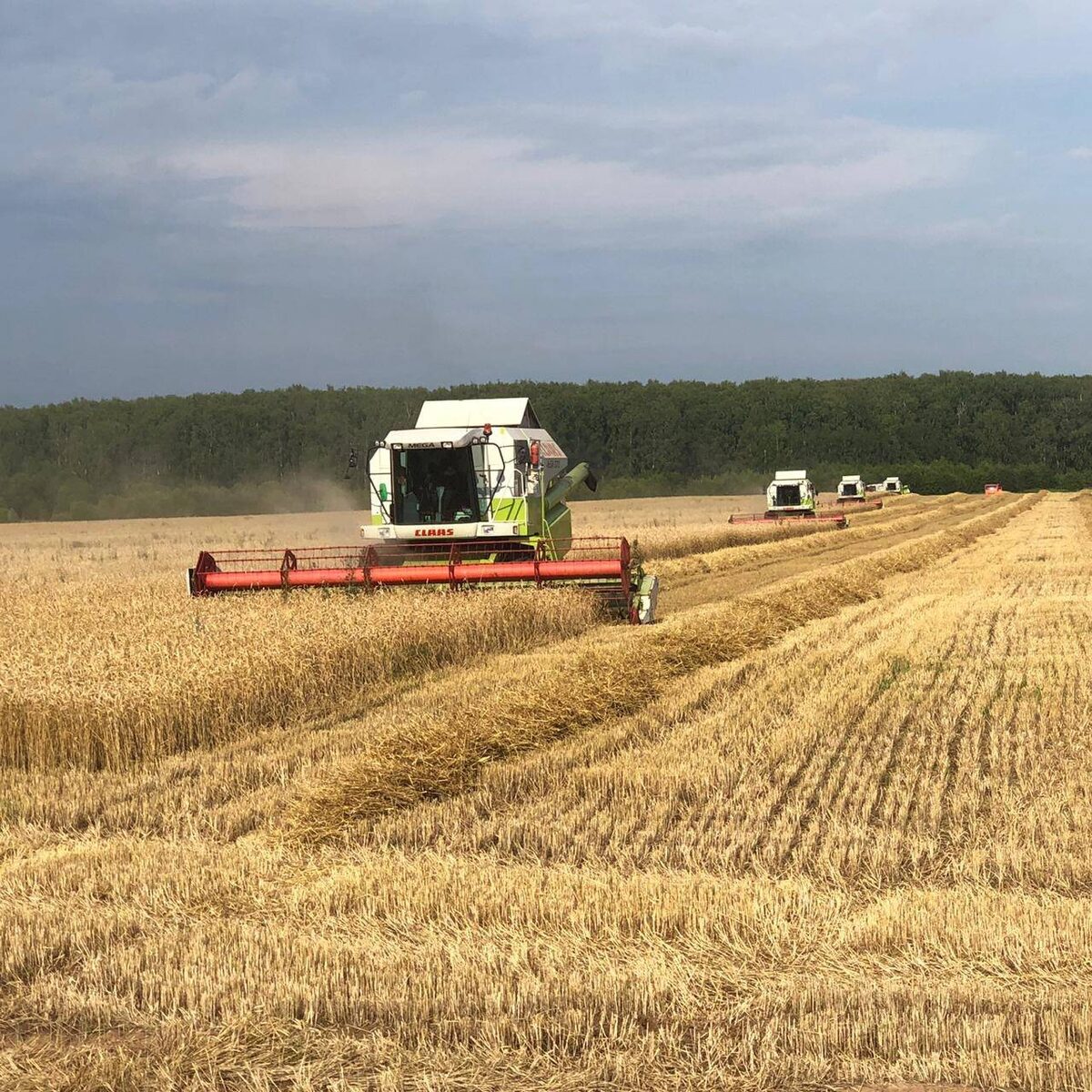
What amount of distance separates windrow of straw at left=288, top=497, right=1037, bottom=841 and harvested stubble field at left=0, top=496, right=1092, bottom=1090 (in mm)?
36

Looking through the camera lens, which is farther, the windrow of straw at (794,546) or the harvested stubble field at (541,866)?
the windrow of straw at (794,546)

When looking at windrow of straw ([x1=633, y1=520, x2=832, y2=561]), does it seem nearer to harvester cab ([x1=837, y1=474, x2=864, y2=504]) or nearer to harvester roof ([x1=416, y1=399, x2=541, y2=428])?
harvester roof ([x1=416, y1=399, x2=541, y2=428])

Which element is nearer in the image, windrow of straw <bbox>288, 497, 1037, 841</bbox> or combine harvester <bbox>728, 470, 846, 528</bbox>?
windrow of straw <bbox>288, 497, 1037, 841</bbox>

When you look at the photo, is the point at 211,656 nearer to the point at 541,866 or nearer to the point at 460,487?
the point at 541,866

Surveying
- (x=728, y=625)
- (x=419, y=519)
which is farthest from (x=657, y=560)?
(x=728, y=625)

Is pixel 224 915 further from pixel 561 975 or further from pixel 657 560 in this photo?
pixel 657 560

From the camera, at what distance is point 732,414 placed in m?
122

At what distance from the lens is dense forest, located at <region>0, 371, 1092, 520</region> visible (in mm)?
73500

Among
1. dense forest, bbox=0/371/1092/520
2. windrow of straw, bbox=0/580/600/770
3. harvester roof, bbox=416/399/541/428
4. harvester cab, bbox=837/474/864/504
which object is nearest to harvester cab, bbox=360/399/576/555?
harvester roof, bbox=416/399/541/428

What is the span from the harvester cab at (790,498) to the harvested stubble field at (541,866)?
3111 centimetres

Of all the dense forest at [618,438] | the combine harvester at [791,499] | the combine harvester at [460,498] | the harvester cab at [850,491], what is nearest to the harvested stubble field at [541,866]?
the combine harvester at [460,498]

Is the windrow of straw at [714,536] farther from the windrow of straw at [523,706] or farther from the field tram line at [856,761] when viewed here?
the field tram line at [856,761]

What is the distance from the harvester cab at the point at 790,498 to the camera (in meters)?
43.1

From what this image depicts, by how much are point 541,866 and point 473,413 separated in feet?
41.5
